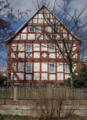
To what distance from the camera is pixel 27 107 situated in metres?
6.62

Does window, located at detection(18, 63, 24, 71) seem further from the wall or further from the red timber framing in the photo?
the wall

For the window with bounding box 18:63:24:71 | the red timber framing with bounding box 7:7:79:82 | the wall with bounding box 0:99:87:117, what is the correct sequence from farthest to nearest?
the window with bounding box 18:63:24:71 → the red timber framing with bounding box 7:7:79:82 → the wall with bounding box 0:99:87:117

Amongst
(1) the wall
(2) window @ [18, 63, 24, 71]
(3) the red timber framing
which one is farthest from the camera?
(2) window @ [18, 63, 24, 71]

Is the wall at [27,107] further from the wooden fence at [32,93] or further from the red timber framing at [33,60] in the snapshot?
the red timber framing at [33,60]

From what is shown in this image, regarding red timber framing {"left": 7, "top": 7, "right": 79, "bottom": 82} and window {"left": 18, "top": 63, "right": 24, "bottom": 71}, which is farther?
window {"left": 18, "top": 63, "right": 24, "bottom": 71}

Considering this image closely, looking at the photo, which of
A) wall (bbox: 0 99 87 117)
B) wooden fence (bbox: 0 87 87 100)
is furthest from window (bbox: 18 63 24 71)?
wall (bbox: 0 99 87 117)

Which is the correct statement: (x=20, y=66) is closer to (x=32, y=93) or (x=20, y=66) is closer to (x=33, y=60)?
(x=33, y=60)

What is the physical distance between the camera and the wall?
6613 millimetres

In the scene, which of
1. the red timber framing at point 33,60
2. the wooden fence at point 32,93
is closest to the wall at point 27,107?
the wooden fence at point 32,93

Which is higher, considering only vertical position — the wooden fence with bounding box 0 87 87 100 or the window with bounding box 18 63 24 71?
the window with bounding box 18 63 24 71

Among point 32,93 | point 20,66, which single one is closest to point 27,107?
point 32,93

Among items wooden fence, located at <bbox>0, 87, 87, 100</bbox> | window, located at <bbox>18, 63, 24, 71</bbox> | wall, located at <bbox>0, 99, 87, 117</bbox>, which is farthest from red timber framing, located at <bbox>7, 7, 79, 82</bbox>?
wall, located at <bbox>0, 99, 87, 117</bbox>

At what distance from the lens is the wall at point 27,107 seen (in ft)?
21.7

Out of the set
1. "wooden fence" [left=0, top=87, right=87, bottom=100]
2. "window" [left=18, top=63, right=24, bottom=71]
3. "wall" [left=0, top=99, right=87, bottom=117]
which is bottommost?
"wall" [left=0, top=99, right=87, bottom=117]
